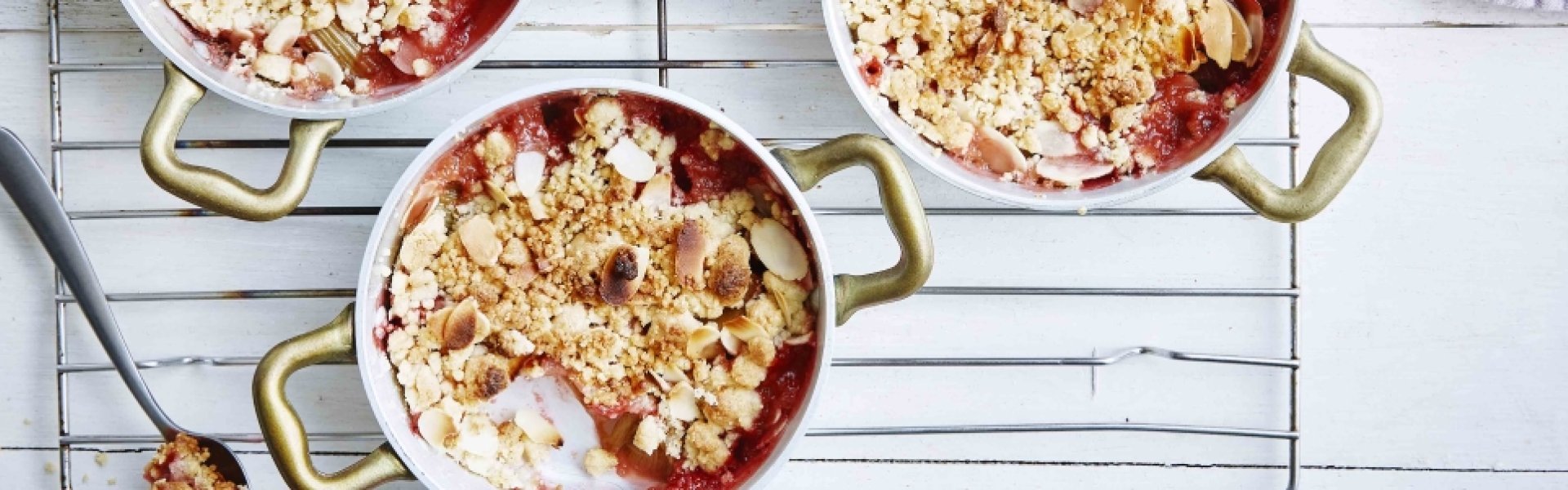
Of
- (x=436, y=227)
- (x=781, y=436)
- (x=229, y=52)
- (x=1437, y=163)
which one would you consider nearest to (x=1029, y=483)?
(x=781, y=436)

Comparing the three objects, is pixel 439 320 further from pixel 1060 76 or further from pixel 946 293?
pixel 1060 76

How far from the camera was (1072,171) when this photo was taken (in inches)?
35.6

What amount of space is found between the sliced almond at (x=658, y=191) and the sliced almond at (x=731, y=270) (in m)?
0.06

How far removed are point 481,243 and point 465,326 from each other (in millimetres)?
69

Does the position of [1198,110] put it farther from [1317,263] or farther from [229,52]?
[229,52]

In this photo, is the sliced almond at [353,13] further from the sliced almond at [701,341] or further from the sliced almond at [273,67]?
the sliced almond at [701,341]

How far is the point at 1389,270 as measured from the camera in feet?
3.40

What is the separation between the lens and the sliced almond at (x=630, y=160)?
873 millimetres

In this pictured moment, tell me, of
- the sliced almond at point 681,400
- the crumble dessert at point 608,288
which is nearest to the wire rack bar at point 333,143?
the crumble dessert at point 608,288

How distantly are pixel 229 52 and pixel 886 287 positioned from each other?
1.93ft

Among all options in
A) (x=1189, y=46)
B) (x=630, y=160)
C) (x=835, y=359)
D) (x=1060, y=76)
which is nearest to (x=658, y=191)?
(x=630, y=160)

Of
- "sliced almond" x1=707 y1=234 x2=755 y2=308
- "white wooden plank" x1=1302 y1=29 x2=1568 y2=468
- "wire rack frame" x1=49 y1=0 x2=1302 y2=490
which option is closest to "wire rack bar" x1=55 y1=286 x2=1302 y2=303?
A: "wire rack frame" x1=49 y1=0 x2=1302 y2=490

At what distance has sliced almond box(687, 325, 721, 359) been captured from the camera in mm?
895

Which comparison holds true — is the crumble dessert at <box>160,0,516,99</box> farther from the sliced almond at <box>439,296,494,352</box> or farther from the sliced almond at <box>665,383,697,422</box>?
the sliced almond at <box>665,383,697,422</box>
